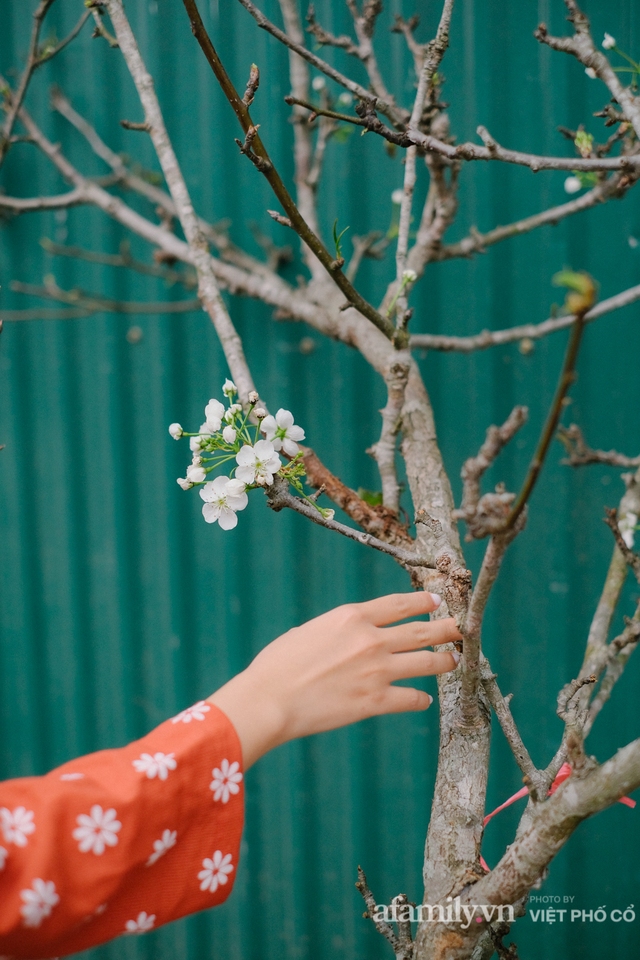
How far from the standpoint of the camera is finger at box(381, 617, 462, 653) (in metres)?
0.89

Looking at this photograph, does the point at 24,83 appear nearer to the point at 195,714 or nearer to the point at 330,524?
the point at 330,524

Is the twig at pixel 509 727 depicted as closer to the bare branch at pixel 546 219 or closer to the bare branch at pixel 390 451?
the bare branch at pixel 390 451

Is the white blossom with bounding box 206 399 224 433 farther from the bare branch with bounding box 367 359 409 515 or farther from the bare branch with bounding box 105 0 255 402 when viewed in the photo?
the bare branch with bounding box 367 359 409 515

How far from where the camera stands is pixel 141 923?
82 cm

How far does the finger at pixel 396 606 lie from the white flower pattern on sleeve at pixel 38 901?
1.63 feet

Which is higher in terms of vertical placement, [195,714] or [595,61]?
[595,61]

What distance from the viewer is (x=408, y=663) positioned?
2.92 feet

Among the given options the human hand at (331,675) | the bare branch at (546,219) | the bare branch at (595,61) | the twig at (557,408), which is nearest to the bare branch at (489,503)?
the twig at (557,408)

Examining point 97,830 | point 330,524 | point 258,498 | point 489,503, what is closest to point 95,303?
point 258,498

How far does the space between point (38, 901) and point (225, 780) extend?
244 millimetres

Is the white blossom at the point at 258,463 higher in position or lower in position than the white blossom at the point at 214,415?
lower

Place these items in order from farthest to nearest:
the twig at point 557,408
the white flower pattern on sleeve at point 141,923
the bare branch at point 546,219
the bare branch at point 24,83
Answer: the bare branch at point 24,83, the bare branch at point 546,219, the white flower pattern on sleeve at point 141,923, the twig at point 557,408

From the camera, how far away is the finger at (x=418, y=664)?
89 cm

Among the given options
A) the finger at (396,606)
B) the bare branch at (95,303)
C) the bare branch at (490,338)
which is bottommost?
the finger at (396,606)
